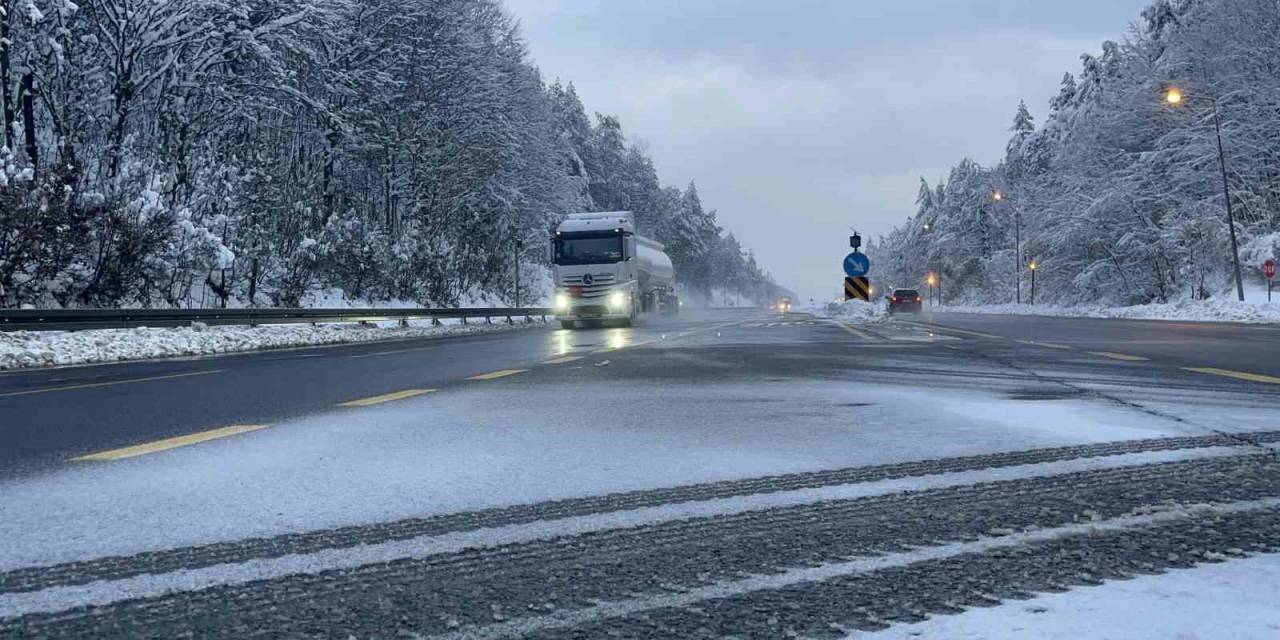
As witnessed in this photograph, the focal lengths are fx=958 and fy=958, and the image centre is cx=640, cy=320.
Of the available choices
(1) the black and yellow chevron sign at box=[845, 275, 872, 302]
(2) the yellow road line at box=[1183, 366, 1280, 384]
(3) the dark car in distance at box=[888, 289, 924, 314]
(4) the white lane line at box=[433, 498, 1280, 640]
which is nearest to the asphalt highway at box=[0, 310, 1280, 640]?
(4) the white lane line at box=[433, 498, 1280, 640]

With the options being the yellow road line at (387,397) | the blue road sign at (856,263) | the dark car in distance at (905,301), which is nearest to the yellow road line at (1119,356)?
the yellow road line at (387,397)

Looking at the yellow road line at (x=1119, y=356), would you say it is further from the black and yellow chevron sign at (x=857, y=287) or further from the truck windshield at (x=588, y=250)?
the truck windshield at (x=588, y=250)

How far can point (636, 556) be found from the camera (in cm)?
263

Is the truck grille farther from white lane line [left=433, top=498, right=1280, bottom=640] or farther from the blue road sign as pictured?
white lane line [left=433, top=498, right=1280, bottom=640]

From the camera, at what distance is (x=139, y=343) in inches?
687

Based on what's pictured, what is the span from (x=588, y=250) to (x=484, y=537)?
30.2m

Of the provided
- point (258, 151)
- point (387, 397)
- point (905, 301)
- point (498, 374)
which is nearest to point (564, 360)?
point (498, 374)

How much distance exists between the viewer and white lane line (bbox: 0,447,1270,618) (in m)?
2.35

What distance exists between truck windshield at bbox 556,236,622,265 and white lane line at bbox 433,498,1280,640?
29.9 meters

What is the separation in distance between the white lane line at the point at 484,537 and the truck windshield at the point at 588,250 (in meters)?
28.8

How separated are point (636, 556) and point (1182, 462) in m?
2.71

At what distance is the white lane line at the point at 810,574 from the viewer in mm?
2053

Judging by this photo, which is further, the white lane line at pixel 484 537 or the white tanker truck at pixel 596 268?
the white tanker truck at pixel 596 268

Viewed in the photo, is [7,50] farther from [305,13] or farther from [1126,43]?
[1126,43]
